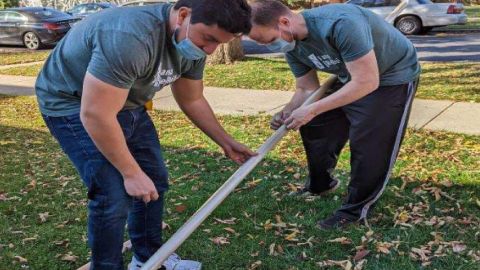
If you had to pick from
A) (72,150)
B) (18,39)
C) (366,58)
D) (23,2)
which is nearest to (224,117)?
(366,58)

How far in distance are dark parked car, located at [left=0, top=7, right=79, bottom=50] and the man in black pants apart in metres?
15.5

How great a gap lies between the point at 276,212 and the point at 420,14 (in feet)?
48.6

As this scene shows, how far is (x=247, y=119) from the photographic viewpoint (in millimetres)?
6934

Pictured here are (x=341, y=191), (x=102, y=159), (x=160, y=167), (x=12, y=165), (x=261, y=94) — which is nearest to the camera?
(x=102, y=159)

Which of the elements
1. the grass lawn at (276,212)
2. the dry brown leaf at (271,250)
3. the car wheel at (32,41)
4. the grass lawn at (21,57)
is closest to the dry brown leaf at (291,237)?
the grass lawn at (276,212)

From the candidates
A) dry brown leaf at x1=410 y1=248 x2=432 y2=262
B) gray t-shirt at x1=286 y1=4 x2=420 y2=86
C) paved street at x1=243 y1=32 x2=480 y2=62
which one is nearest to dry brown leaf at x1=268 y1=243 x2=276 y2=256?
dry brown leaf at x1=410 y1=248 x2=432 y2=262

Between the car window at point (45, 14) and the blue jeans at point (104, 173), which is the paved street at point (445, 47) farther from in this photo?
the blue jeans at point (104, 173)

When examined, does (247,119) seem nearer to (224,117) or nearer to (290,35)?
(224,117)

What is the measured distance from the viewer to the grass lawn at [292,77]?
781cm

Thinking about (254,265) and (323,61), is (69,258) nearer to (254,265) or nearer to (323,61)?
(254,265)

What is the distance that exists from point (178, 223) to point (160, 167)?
3.94ft

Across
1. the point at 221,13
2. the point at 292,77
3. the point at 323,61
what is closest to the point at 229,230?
the point at 323,61

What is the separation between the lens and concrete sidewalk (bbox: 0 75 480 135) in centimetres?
613

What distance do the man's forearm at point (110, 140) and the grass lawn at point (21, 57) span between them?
13.4m
